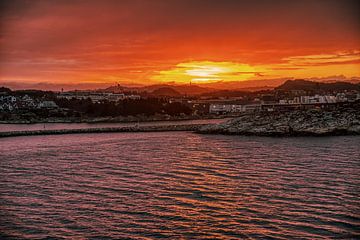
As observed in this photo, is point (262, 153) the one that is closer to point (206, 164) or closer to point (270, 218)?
point (206, 164)

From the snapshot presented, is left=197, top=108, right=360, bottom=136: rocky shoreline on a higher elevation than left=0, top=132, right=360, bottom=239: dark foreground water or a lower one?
higher

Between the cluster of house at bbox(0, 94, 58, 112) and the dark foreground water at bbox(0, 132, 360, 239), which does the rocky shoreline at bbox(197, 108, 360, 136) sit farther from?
the cluster of house at bbox(0, 94, 58, 112)

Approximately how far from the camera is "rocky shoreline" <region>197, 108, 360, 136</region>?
44938 mm

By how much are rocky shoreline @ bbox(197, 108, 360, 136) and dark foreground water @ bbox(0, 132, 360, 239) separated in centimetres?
1752

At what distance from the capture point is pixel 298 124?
48.2 m

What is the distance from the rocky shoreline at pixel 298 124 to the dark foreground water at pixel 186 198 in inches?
690

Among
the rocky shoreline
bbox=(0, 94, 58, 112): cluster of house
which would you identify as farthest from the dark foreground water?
bbox=(0, 94, 58, 112): cluster of house

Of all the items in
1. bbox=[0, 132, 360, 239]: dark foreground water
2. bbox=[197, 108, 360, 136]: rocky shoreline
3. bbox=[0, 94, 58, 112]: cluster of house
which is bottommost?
bbox=[0, 132, 360, 239]: dark foreground water

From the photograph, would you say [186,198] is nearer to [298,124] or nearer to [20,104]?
[298,124]

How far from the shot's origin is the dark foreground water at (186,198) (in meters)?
12.6

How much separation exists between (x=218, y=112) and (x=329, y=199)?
104 meters

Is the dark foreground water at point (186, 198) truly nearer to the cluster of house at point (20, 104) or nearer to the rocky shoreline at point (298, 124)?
the rocky shoreline at point (298, 124)

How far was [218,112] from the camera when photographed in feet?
393

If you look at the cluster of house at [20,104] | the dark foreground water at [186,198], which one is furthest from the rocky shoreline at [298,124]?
the cluster of house at [20,104]
